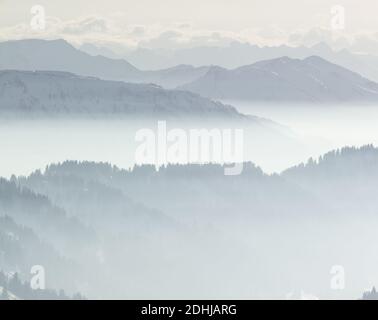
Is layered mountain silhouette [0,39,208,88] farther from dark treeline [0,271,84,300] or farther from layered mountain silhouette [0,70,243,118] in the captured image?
dark treeline [0,271,84,300]

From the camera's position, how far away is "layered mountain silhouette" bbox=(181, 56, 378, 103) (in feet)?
13.6

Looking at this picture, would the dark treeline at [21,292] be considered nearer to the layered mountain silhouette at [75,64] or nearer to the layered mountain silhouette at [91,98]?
the layered mountain silhouette at [91,98]

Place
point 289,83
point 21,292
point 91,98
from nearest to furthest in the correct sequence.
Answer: point 21,292
point 91,98
point 289,83

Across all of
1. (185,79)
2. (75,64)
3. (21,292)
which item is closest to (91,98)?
(75,64)

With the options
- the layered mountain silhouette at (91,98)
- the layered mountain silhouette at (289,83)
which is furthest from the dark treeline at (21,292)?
the layered mountain silhouette at (289,83)

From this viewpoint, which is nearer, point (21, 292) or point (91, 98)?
point (21, 292)

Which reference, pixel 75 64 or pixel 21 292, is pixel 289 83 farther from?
pixel 21 292

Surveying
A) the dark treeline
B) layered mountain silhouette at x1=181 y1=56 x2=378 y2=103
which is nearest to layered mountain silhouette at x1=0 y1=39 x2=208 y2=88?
layered mountain silhouette at x1=181 y1=56 x2=378 y2=103

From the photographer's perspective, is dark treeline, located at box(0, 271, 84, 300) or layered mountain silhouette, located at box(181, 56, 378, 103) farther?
layered mountain silhouette, located at box(181, 56, 378, 103)

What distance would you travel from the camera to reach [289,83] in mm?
4215

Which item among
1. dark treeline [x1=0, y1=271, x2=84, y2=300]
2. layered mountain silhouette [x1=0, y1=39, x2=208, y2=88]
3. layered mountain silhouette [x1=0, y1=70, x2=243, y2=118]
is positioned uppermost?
layered mountain silhouette [x1=0, y1=39, x2=208, y2=88]

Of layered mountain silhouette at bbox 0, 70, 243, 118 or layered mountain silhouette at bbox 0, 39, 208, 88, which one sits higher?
layered mountain silhouette at bbox 0, 39, 208, 88

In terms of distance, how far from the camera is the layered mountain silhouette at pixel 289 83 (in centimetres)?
416

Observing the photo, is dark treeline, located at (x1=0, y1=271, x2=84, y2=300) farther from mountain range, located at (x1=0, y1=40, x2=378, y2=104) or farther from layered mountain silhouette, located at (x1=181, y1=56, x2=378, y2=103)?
layered mountain silhouette, located at (x1=181, y1=56, x2=378, y2=103)
